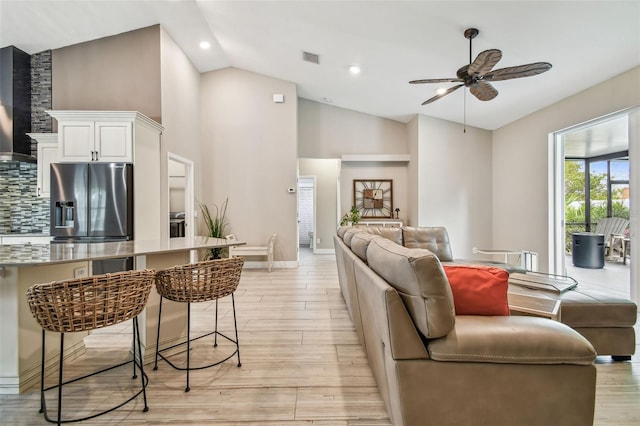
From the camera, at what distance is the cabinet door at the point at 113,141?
335 centimetres

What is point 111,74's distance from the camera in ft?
12.9

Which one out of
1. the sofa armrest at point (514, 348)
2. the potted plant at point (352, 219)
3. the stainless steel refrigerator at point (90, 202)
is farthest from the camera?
the potted plant at point (352, 219)

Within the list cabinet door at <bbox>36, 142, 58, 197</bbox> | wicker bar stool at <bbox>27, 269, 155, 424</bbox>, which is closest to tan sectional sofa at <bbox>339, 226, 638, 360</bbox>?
wicker bar stool at <bbox>27, 269, 155, 424</bbox>

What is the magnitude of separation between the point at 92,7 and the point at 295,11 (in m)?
2.45

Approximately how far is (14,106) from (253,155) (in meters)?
3.26

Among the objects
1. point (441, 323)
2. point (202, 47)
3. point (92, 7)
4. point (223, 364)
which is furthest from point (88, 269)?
point (202, 47)

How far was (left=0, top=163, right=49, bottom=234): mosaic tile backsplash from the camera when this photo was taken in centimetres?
387

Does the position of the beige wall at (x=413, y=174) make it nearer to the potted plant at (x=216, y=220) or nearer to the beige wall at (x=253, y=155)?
the beige wall at (x=253, y=155)

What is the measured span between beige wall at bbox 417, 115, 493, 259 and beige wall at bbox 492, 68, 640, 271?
0.65ft

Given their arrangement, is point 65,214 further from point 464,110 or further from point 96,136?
point 464,110

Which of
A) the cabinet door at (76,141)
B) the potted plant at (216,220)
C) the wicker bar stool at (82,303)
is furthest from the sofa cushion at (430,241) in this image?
the cabinet door at (76,141)

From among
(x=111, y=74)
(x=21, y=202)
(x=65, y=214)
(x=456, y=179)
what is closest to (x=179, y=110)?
(x=111, y=74)

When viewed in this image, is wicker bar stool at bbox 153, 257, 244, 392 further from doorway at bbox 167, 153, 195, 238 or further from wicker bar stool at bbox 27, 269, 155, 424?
doorway at bbox 167, 153, 195, 238

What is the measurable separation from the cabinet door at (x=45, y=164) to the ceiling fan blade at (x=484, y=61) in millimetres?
5026
